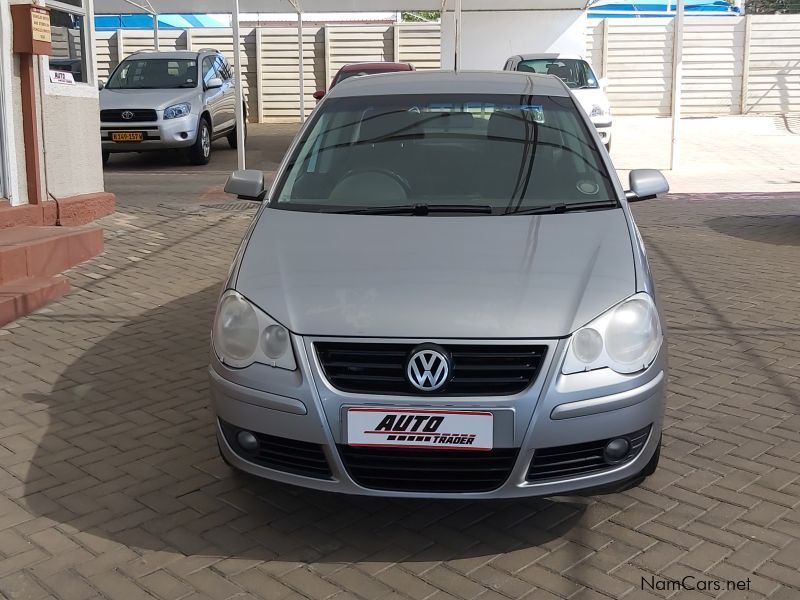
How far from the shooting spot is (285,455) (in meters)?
3.44

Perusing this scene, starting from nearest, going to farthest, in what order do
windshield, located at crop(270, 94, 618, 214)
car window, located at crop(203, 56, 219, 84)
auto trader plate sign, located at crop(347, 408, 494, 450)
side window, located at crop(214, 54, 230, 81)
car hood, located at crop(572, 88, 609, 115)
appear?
auto trader plate sign, located at crop(347, 408, 494, 450), windshield, located at crop(270, 94, 618, 214), car hood, located at crop(572, 88, 609, 115), car window, located at crop(203, 56, 219, 84), side window, located at crop(214, 54, 230, 81)

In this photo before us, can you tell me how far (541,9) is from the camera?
22969 mm

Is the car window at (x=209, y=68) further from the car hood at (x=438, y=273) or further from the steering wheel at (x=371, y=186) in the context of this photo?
the car hood at (x=438, y=273)

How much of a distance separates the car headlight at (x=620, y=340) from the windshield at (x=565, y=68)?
47.5 ft

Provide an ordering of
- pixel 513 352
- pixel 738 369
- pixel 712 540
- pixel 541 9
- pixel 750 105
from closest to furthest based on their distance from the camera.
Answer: pixel 513 352 → pixel 712 540 → pixel 738 369 → pixel 541 9 → pixel 750 105

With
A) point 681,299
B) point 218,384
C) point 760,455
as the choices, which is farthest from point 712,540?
point 681,299

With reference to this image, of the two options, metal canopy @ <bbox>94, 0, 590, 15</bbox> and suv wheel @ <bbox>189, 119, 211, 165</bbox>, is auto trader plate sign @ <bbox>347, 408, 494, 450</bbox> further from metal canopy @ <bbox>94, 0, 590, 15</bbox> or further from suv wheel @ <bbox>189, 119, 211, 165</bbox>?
metal canopy @ <bbox>94, 0, 590, 15</bbox>

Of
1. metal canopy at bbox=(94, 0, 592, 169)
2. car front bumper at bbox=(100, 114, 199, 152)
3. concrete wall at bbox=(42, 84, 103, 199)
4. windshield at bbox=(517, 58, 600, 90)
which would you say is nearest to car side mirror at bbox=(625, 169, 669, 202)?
concrete wall at bbox=(42, 84, 103, 199)

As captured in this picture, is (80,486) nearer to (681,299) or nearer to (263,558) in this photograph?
(263,558)

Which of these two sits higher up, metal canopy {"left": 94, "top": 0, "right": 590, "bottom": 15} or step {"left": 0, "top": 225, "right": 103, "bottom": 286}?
metal canopy {"left": 94, "top": 0, "right": 590, "bottom": 15}

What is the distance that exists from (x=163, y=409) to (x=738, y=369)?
3.14m

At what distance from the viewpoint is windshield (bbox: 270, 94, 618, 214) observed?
4.37 metres

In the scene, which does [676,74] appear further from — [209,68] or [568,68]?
[209,68]

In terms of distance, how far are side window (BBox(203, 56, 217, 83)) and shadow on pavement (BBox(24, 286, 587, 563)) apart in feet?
40.1
